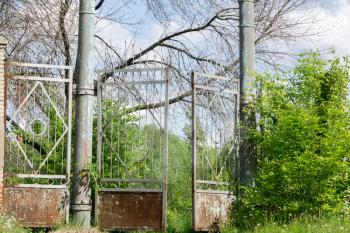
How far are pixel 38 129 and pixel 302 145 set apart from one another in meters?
4.97

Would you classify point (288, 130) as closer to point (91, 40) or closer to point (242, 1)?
point (242, 1)

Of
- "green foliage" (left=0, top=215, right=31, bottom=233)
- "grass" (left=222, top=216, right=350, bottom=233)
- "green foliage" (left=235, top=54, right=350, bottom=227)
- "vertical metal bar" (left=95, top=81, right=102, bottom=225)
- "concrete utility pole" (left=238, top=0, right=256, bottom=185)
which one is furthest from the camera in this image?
"concrete utility pole" (left=238, top=0, right=256, bottom=185)

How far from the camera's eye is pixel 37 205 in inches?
460

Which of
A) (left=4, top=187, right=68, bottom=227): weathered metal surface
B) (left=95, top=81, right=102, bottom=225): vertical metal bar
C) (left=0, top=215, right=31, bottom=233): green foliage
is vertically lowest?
(left=0, top=215, right=31, bottom=233): green foliage

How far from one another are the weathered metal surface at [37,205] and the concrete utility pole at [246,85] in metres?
3.18

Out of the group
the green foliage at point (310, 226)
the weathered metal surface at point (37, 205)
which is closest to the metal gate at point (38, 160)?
the weathered metal surface at point (37, 205)

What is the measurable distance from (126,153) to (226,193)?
1.87m

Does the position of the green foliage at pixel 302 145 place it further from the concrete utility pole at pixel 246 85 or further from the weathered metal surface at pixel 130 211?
the weathered metal surface at pixel 130 211

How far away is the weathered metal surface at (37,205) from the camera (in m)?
11.6

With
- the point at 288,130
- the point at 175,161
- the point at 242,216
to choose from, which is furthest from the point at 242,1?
the point at 175,161

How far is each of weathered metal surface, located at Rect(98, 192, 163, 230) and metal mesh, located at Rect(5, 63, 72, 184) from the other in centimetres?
83

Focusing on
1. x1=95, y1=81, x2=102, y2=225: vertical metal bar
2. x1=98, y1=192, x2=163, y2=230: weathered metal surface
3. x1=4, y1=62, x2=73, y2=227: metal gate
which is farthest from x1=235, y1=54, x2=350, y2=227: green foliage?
x1=4, y1=62, x2=73, y2=227: metal gate

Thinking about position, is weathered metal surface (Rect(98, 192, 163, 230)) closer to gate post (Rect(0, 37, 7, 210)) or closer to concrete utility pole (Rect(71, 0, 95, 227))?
concrete utility pole (Rect(71, 0, 95, 227))

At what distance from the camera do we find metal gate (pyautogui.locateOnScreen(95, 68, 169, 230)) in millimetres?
11695
